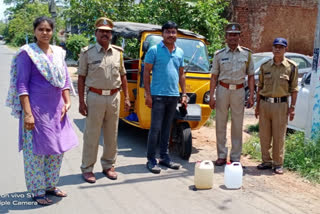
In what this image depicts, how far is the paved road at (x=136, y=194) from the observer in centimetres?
411

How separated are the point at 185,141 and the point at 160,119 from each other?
820 mm

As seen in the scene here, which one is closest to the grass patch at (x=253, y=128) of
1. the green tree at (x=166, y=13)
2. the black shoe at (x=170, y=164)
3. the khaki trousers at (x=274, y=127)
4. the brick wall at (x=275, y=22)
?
the green tree at (x=166, y=13)

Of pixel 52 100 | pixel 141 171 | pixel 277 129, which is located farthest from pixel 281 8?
pixel 52 100

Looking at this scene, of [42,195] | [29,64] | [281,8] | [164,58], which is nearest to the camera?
[29,64]

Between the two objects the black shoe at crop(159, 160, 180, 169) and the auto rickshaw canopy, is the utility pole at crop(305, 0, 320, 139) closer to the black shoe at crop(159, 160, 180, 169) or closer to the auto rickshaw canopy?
the auto rickshaw canopy

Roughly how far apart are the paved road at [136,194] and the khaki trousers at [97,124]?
0.35m

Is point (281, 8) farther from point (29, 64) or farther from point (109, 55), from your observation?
point (29, 64)

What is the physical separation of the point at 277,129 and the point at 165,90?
180cm

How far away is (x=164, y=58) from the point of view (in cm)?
521

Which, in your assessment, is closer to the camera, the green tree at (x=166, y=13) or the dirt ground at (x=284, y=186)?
the dirt ground at (x=284, y=186)

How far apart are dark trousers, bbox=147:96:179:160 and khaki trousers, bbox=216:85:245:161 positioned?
76 centimetres

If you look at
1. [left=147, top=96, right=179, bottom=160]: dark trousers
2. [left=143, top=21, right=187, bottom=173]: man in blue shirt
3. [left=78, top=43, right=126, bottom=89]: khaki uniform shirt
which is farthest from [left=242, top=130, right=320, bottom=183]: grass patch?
[left=78, top=43, right=126, bottom=89]: khaki uniform shirt

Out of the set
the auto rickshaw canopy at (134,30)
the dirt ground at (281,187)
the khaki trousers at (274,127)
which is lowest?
the dirt ground at (281,187)

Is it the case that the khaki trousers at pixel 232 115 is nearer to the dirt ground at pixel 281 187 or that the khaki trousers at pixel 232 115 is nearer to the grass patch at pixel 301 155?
the dirt ground at pixel 281 187
